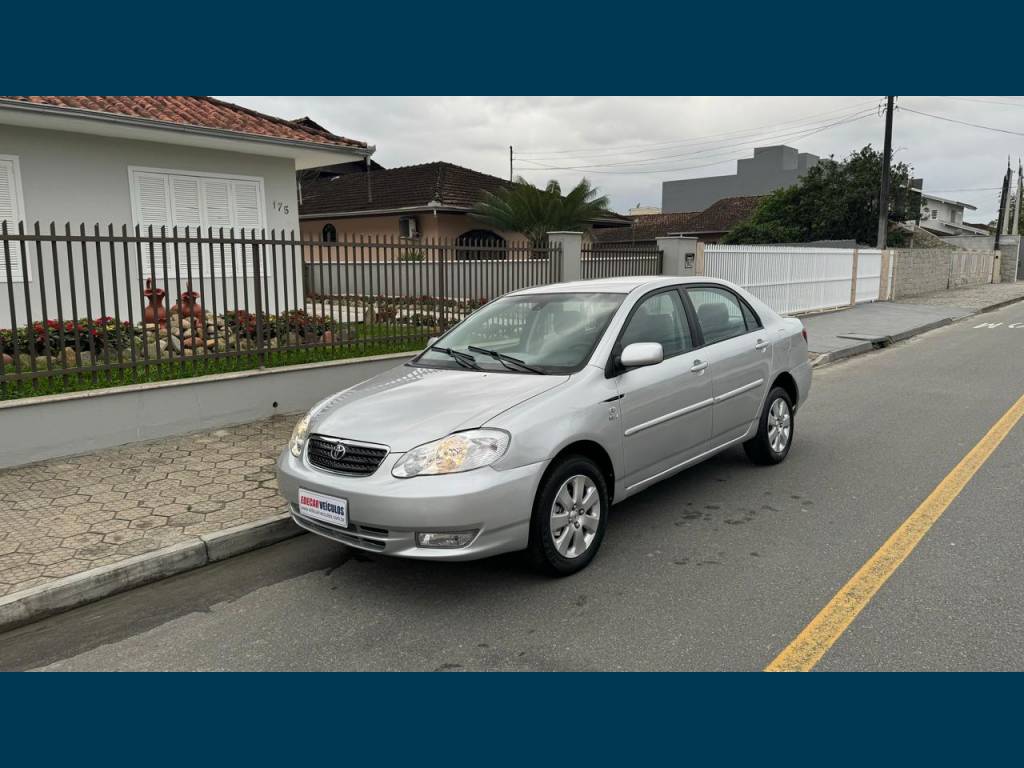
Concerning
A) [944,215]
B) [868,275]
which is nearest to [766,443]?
[868,275]

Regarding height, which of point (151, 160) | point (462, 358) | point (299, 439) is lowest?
point (299, 439)

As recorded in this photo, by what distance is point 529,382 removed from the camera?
165 inches

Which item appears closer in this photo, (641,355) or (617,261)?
(641,355)

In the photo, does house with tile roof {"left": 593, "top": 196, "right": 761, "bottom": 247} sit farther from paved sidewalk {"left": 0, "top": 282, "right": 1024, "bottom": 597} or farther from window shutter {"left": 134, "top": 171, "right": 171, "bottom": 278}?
paved sidewalk {"left": 0, "top": 282, "right": 1024, "bottom": 597}

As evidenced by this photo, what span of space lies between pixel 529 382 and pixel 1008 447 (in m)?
4.76

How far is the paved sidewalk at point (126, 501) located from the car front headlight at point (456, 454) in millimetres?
1769

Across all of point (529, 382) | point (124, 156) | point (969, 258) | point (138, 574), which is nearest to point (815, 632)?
point (529, 382)

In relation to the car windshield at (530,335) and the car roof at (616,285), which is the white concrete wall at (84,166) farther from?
the car roof at (616,285)

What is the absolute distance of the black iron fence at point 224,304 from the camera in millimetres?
6234

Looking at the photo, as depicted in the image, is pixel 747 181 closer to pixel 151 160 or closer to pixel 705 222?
pixel 705 222

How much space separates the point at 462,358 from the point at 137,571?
Answer: 229 cm

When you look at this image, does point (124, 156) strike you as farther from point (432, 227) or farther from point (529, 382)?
point (432, 227)

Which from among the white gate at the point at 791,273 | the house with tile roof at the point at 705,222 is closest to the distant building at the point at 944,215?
the house with tile roof at the point at 705,222

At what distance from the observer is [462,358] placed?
15.9 ft
